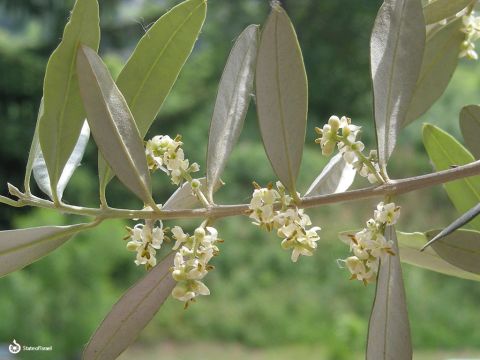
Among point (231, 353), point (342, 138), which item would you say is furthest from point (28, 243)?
point (231, 353)

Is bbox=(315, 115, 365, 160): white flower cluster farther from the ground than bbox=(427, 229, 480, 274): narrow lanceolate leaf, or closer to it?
farther from the ground

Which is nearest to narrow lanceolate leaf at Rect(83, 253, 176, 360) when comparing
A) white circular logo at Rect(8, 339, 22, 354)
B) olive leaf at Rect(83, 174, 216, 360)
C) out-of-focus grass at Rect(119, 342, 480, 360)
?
olive leaf at Rect(83, 174, 216, 360)

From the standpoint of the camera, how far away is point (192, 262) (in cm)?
39

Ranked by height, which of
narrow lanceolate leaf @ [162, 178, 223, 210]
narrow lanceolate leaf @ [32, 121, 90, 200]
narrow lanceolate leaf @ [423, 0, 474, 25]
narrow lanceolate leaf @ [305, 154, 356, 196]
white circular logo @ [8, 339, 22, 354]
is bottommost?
white circular logo @ [8, 339, 22, 354]

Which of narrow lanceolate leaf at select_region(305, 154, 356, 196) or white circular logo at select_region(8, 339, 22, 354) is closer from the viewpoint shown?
narrow lanceolate leaf at select_region(305, 154, 356, 196)

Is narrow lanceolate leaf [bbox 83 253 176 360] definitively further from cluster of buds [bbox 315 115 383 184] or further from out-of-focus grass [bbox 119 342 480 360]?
out-of-focus grass [bbox 119 342 480 360]

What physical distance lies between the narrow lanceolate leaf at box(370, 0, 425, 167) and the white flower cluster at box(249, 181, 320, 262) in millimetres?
59

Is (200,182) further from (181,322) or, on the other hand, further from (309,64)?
(309,64)

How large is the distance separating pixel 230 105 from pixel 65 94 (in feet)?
0.30

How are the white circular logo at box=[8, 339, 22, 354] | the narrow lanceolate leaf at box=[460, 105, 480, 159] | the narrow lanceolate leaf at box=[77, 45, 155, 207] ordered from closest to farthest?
1. the narrow lanceolate leaf at box=[77, 45, 155, 207]
2. the narrow lanceolate leaf at box=[460, 105, 480, 159]
3. the white circular logo at box=[8, 339, 22, 354]

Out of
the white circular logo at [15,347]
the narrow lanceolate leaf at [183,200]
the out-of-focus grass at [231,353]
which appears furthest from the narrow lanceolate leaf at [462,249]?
the out-of-focus grass at [231,353]

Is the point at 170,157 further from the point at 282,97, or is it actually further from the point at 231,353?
the point at 231,353

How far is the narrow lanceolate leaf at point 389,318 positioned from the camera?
1.28ft

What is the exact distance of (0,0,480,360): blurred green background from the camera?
4109mm
